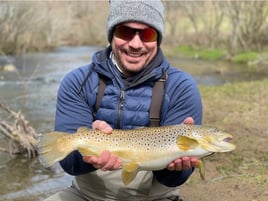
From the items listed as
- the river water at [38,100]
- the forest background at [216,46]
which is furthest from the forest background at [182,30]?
the river water at [38,100]

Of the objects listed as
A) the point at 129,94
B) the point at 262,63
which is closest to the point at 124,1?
the point at 129,94

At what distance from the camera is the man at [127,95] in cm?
359

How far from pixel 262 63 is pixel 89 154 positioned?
22713 mm

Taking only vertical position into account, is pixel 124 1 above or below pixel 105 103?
above

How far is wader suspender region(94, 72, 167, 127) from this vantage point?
11.9 ft

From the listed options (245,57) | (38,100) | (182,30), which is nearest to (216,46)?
(245,57)

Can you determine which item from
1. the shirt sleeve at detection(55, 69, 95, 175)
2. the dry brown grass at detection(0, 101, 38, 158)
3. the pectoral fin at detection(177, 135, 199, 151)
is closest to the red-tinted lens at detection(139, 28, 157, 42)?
the shirt sleeve at detection(55, 69, 95, 175)

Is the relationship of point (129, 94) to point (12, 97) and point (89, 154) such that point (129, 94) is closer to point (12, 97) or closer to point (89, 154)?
point (89, 154)

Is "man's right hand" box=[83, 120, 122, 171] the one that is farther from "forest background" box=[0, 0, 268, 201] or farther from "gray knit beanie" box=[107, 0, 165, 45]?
"forest background" box=[0, 0, 268, 201]

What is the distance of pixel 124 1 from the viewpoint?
362 centimetres

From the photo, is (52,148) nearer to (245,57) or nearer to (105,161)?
(105,161)

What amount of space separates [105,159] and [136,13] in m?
1.08

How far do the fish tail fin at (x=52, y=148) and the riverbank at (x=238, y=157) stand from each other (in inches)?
102

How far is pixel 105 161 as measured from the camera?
3.23 meters
